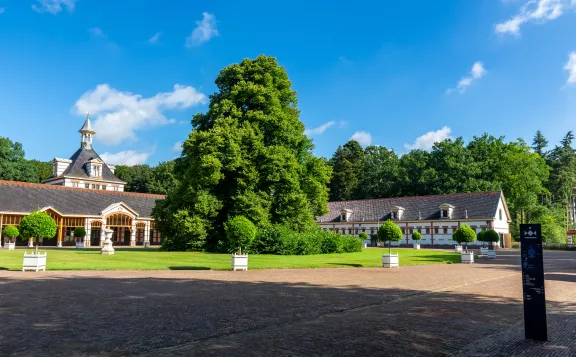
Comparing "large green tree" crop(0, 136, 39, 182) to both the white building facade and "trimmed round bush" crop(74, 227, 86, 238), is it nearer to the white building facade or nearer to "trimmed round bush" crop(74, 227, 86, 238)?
the white building facade

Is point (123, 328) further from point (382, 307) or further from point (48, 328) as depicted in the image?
point (382, 307)

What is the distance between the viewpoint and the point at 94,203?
173 ft

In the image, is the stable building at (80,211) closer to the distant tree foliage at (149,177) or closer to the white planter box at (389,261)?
the distant tree foliage at (149,177)

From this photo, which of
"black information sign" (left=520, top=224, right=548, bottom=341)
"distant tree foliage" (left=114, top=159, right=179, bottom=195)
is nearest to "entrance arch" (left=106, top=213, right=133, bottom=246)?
"distant tree foliage" (left=114, top=159, right=179, bottom=195)

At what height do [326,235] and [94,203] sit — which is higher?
[94,203]

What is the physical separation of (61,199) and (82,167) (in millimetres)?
19959

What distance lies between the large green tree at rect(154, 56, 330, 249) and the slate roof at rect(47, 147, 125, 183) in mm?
35173

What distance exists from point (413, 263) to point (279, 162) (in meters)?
13.6

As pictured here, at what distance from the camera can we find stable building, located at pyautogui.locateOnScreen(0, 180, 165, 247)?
1789 inches

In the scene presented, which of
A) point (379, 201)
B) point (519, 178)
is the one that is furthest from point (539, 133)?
point (379, 201)

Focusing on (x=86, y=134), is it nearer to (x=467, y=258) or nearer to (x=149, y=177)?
(x=149, y=177)

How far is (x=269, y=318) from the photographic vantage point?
9484 mm

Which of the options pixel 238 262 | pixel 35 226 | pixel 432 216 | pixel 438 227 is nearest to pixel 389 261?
pixel 238 262

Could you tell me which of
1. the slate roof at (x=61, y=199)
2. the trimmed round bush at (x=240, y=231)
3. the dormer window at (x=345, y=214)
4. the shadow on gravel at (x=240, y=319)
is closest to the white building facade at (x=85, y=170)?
the slate roof at (x=61, y=199)
